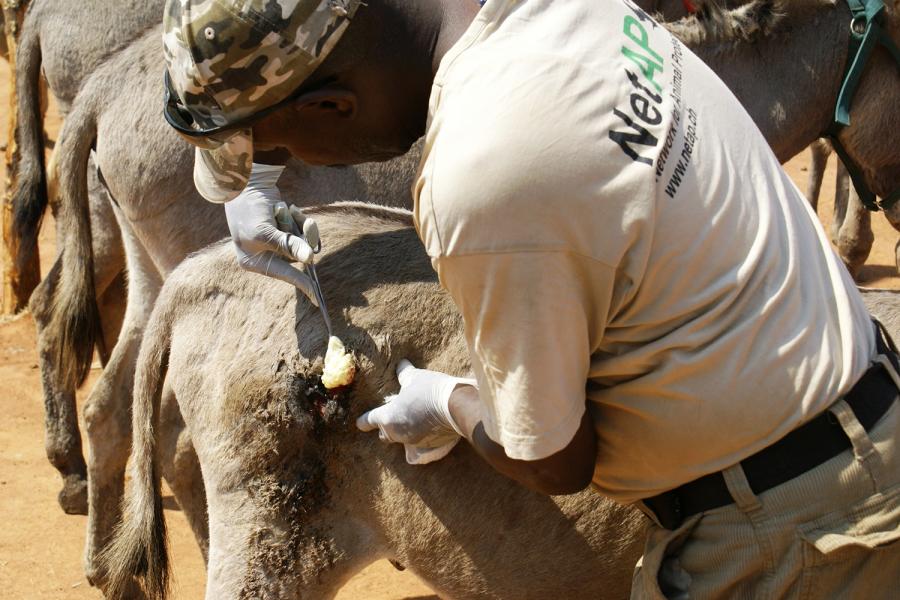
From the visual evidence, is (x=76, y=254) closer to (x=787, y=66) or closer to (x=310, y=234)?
(x=310, y=234)

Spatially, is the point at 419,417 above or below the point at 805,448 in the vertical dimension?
below

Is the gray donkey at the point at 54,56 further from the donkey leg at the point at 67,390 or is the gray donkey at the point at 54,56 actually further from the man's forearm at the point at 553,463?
the man's forearm at the point at 553,463

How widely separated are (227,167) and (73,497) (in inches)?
139

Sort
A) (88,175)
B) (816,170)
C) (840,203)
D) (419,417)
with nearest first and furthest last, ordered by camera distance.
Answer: (419,417)
(88,175)
(840,203)
(816,170)

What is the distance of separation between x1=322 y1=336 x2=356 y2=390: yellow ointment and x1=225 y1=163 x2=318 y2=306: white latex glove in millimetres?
131

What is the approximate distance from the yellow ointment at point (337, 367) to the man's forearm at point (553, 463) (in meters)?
0.50

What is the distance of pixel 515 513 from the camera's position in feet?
8.86

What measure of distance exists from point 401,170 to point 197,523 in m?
1.63

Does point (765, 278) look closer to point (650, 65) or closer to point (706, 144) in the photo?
point (706, 144)

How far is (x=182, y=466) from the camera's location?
3551mm

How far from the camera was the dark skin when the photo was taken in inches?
74.1

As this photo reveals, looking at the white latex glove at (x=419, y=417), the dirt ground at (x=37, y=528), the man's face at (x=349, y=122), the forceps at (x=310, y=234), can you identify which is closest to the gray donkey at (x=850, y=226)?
the dirt ground at (x=37, y=528)

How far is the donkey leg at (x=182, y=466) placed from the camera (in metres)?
3.54

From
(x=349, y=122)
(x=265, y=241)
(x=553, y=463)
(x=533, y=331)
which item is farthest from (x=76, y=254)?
(x=533, y=331)
